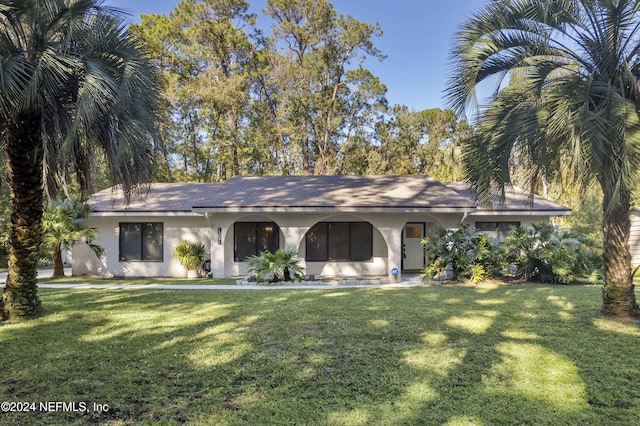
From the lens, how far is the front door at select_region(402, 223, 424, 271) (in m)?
15.7

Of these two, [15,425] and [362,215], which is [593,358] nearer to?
[15,425]

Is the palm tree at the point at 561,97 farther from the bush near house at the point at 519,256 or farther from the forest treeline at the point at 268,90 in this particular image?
the forest treeline at the point at 268,90

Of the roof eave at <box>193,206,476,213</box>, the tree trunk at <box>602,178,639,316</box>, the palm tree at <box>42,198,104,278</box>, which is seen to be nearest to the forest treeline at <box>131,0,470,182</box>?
the palm tree at <box>42,198,104,278</box>

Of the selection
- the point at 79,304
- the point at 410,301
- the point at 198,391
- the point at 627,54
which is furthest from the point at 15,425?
the point at 627,54

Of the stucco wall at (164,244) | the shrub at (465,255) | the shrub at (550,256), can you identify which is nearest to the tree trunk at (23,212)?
the stucco wall at (164,244)

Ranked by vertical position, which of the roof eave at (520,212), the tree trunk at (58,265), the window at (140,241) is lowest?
the tree trunk at (58,265)

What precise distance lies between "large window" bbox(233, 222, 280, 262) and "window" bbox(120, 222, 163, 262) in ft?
9.84

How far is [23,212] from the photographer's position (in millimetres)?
7102

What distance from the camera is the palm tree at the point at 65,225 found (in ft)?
42.7

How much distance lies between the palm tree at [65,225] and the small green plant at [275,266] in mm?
5720

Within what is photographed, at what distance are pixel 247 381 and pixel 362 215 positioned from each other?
377 inches

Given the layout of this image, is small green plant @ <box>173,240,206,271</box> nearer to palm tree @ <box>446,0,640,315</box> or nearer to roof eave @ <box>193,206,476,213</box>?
roof eave @ <box>193,206,476,213</box>

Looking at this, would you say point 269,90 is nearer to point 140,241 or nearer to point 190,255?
point 140,241

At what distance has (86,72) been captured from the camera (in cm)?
632
